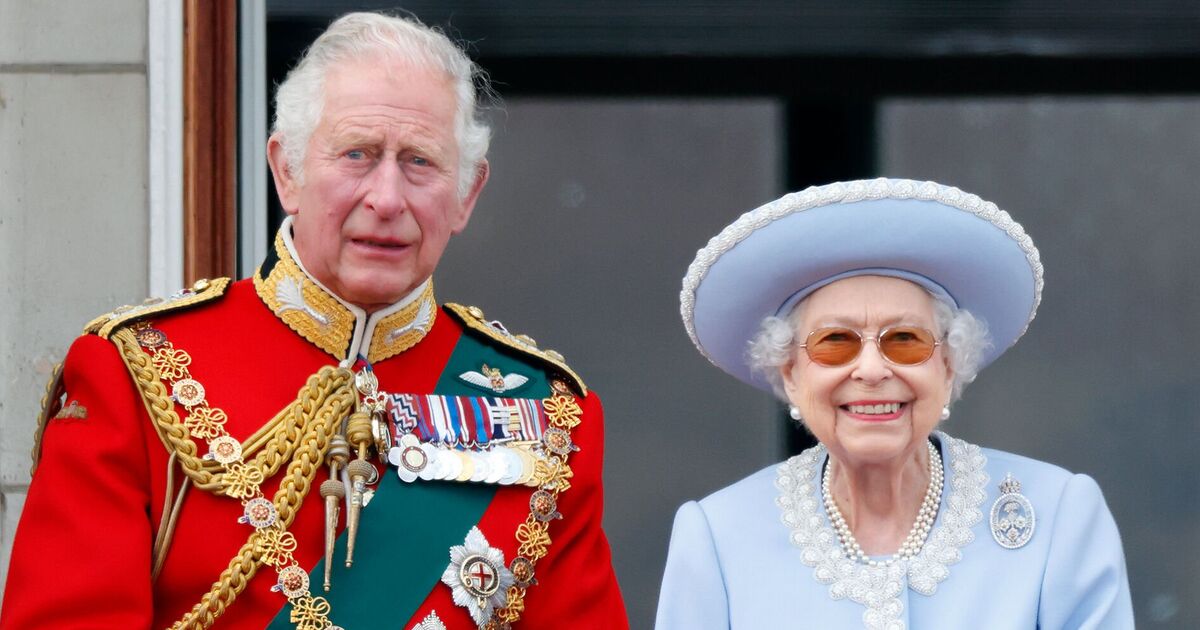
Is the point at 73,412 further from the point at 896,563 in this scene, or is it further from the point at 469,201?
the point at 896,563

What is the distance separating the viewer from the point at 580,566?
307 centimetres

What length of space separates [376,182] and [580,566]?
0.68 meters

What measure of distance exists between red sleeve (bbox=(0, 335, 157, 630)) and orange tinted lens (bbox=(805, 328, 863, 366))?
98cm

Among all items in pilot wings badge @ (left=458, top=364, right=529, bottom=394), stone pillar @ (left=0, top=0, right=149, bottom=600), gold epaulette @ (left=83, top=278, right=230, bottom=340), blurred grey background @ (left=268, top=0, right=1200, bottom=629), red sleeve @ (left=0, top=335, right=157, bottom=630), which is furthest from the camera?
blurred grey background @ (left=268, top=0, right=1200, bottom=629)

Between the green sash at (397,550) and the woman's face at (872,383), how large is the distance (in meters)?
0.53

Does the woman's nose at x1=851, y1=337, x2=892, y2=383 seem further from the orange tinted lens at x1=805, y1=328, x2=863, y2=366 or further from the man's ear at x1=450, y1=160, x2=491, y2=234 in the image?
the man's ear at x1=450, y1=160, x2=491, y2=234

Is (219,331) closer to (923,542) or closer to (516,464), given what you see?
(516,464)

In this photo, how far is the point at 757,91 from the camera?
15.3 feet

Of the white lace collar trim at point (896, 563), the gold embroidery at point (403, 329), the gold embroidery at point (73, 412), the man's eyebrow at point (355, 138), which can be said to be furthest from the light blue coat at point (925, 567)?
the gold embroidery at point (73, 412)

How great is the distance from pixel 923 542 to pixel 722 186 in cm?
180

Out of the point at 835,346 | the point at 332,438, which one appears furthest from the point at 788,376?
the point at 332,438

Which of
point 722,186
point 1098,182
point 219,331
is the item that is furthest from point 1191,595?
point 219,331

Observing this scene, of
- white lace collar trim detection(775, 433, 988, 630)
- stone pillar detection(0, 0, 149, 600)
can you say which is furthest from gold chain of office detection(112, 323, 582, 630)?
stone pillar detection(0, 0, 149, 600)

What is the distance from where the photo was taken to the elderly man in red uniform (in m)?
2.80
